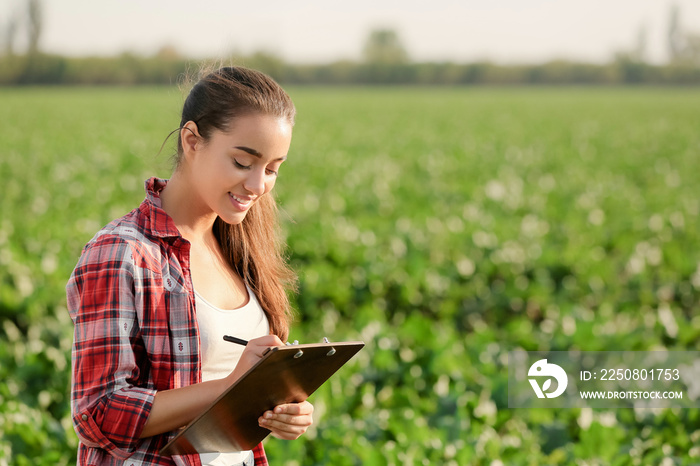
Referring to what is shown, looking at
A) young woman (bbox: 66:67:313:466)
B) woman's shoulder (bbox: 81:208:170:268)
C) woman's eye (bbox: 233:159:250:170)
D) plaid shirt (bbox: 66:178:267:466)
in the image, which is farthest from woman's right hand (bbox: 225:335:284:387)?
woman's eye (bbox: 233:159:250:170)

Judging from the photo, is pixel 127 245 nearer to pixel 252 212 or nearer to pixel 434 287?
pixel 252 212

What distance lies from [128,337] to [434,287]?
5.08m

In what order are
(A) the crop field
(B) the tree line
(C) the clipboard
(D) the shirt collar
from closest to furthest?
(C) the clipboard, (D) the shirt collar, (A) the crop field, (B) the tree line

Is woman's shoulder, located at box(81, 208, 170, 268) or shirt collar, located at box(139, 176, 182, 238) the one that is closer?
woman's shoulder, located at box(81, 208, 170, 268)

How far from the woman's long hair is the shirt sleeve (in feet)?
1.15

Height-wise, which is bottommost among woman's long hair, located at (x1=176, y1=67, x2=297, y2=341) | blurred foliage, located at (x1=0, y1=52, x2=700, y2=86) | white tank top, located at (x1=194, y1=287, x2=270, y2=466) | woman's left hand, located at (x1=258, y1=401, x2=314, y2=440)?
blurred foliage, located at (x1=0, y1=52, x2=700, y2=86)

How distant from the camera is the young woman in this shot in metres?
1.51

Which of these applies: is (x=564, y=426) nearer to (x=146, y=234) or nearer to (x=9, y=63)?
(x=146, y=234)

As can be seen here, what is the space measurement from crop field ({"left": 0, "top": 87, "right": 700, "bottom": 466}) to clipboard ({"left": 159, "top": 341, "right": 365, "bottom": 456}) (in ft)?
2.18

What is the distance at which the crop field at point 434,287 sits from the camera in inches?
134

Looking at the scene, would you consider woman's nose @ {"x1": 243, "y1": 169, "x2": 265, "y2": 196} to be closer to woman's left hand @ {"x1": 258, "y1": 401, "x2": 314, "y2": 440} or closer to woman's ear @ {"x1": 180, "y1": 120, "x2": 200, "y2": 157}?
woman's ear @ {"x1": 180, "y1": 120, "x2": 200, "y2": 157}

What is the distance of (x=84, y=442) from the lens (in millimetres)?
1623

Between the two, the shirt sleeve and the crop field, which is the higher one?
the shirt sleeve

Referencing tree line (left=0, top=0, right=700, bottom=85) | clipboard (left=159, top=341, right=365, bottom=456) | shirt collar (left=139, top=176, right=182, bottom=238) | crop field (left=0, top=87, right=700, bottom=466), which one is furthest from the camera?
tree line (left=0, top=0, right=700, bottom=85)
